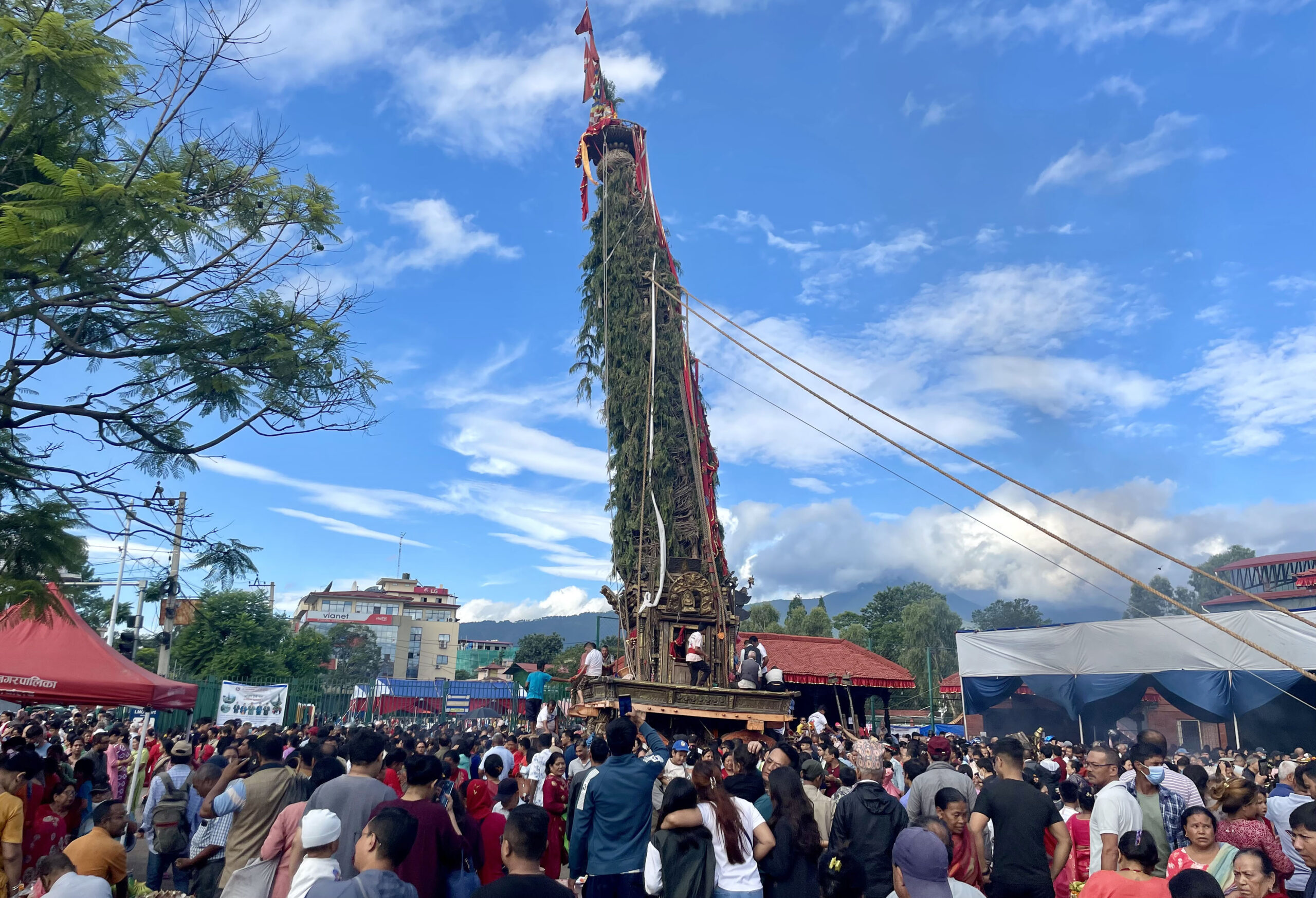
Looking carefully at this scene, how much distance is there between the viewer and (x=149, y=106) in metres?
7.40

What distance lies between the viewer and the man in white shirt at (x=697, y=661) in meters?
18.9

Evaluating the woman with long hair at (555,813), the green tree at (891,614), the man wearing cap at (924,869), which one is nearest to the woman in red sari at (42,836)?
the woman with long hair at (555,813)

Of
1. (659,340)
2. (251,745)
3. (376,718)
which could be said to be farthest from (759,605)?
(251,745)

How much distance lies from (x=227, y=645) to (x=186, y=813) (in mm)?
32349

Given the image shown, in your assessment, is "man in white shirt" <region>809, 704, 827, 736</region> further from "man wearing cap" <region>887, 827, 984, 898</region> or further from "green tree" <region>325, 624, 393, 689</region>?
"green tree" <region>325, 624, 393, 689</region>

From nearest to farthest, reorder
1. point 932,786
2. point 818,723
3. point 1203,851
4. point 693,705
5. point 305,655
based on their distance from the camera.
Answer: point 1203,851 < point 932,786 < point 693,705 < point 818,723 < point 305,655

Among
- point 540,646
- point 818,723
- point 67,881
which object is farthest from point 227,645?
point 540,646

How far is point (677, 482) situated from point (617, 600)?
3459 millimetres

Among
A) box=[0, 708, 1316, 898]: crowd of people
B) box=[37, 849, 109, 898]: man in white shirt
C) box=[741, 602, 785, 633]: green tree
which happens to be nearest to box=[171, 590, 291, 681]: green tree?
box=[741, 602, 785, 633]: green tree

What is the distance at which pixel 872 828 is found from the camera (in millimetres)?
5344

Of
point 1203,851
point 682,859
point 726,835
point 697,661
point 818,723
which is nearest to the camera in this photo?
point 682,859

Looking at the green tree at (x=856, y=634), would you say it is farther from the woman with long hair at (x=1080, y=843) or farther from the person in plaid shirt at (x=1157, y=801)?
the person in plaid shirt at (x=1157, y=801)

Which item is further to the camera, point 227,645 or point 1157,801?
point 227,645

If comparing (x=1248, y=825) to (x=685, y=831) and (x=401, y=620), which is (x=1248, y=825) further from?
(x=401, y=620)
